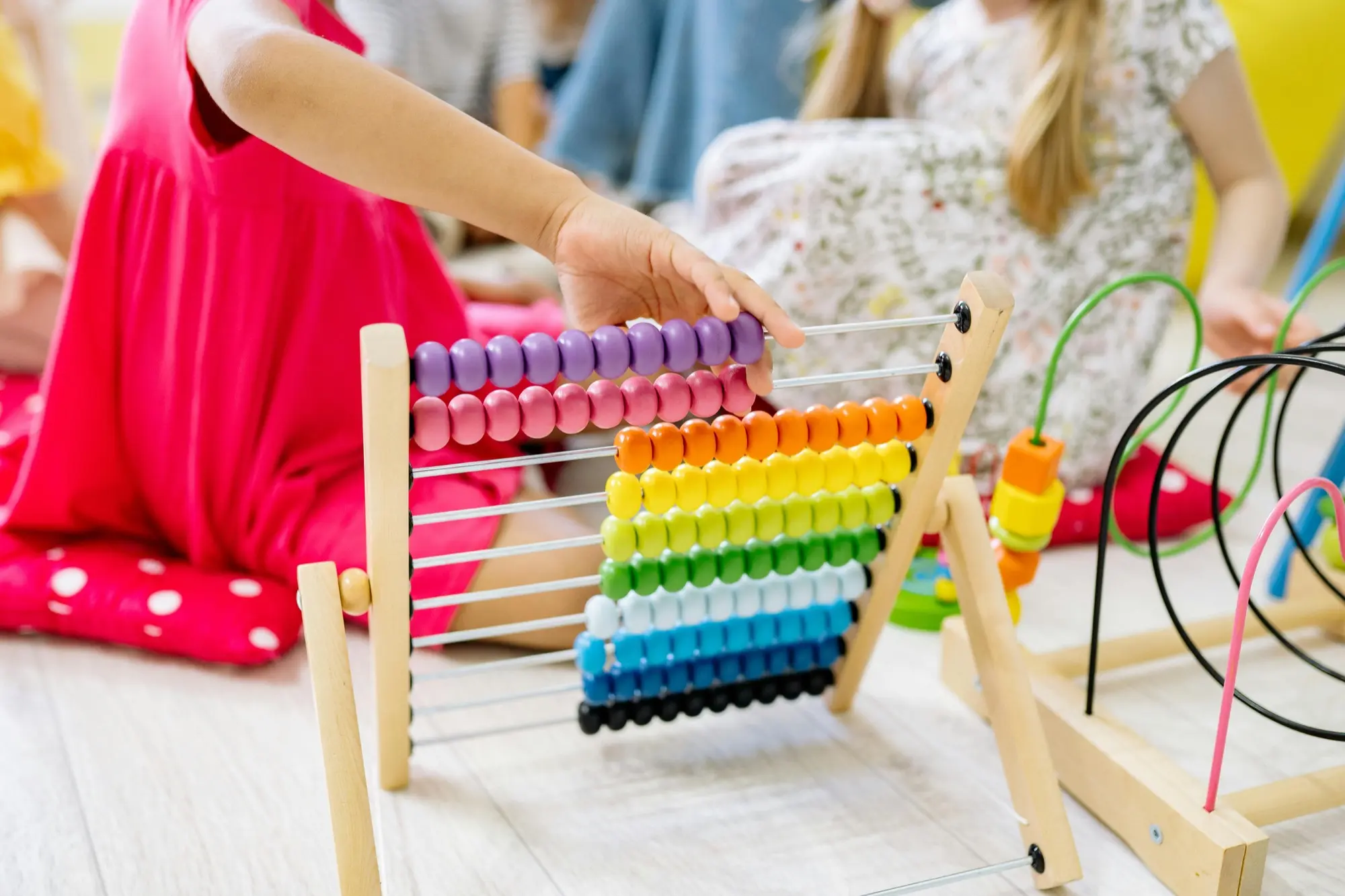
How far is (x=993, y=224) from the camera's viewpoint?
1176mm

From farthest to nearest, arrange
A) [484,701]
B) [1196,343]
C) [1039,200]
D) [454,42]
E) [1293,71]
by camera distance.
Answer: [454,42] < [1293,71] < [1039,200] < [1196,343] < [484,701]

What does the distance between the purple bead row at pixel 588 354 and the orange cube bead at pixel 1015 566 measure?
15.0 inches

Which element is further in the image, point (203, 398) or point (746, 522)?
point (203, 398)

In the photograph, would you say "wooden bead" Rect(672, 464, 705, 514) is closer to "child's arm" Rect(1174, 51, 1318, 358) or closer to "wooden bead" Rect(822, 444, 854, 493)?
"wooden bead" Rect(822, 444, 854, 493)

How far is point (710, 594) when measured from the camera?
2.55 feet

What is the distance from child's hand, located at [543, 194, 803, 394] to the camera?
626 mm

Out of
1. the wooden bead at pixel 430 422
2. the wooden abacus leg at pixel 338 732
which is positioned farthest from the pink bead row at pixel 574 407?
the wooden abacus leg at pixel 338 732

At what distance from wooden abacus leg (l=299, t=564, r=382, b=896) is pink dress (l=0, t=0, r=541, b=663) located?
0.30m

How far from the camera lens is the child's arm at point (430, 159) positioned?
62cm

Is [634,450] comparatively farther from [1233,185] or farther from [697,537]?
[1233,185]

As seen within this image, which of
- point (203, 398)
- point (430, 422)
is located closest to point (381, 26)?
point (203, 398)

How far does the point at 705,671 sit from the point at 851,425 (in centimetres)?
23

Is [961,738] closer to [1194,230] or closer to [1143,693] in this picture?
[1143,693]

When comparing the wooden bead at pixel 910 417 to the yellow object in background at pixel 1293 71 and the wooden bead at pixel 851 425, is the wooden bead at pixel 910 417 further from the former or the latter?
the yellow object in background at pixel 1293 71
